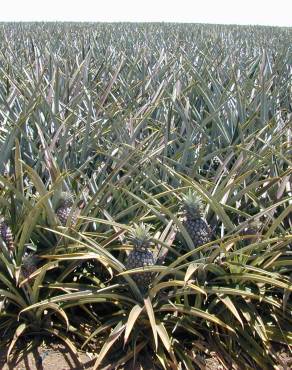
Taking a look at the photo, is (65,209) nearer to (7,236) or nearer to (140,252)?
(7,236)

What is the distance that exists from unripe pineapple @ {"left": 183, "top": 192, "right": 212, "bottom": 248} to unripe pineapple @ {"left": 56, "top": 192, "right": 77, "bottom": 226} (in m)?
0.40

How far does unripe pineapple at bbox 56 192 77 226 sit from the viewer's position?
1984 mm

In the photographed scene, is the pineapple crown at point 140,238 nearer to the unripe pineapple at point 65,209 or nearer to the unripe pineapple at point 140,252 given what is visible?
the unripe pineapple at point 140,252

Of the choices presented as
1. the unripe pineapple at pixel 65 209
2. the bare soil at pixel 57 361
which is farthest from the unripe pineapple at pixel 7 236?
the bare soil at pixel 57 361

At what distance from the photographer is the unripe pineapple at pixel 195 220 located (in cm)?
183

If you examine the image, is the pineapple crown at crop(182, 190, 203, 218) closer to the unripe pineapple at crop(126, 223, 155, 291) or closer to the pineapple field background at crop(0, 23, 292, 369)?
the pineapple field background at crop(0, 23, 292, 369)

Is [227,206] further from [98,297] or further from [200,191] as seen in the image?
[98,297]

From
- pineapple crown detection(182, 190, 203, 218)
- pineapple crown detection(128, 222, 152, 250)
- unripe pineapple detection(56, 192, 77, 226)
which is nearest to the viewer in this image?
pineapple crown detection(128, 222, 152, 250)

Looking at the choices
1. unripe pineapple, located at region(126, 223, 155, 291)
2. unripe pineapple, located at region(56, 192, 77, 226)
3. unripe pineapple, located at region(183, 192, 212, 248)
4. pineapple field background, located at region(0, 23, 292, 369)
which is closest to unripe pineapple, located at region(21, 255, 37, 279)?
pineapple field background, located at region(0, 23, 292, 369)

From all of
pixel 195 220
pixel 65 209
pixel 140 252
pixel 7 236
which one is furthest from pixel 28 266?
pixel 195 220

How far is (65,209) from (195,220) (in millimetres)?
474

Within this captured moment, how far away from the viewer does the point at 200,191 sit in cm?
187

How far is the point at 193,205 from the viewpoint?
1830 millimetres

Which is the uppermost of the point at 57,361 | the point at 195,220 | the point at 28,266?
the point at 195,220
